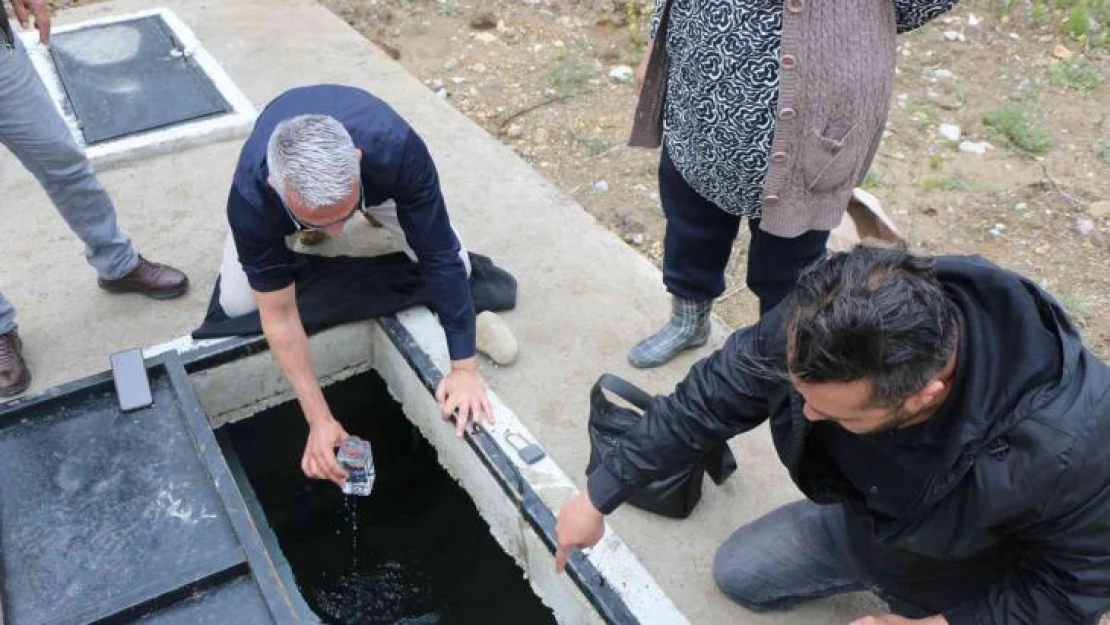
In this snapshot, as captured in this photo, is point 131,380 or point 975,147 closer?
point 131,380

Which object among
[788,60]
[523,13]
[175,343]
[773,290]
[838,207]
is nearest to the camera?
[788,60]

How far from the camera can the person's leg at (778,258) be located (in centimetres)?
267

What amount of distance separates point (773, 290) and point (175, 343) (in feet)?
6.95

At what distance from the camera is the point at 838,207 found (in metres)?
2.51

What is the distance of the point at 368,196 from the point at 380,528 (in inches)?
72.0

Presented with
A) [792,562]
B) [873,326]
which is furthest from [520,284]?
[873,326]

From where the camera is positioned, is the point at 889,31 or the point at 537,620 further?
the point at 537,620

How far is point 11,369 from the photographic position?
3.06 m

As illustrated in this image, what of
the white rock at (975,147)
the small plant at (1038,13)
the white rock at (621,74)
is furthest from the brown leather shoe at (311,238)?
the small plant at (1038,13)

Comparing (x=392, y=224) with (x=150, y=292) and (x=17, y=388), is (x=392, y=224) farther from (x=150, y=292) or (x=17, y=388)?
(x=17, y=388)

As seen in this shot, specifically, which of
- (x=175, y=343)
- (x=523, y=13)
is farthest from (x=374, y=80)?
(x=175, y=343)

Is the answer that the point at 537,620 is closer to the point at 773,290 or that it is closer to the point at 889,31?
the point at 773,290

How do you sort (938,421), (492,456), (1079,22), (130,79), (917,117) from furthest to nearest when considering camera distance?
(1079,22), (917,117), (130,79), (492,456), (938,421)

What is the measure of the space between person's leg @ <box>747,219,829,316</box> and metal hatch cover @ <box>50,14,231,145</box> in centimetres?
299
